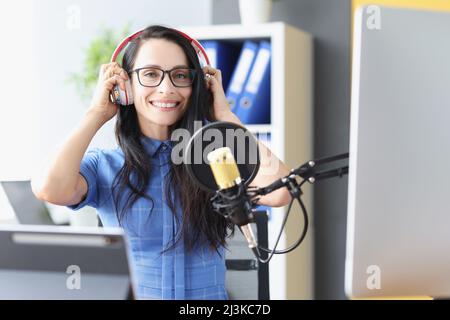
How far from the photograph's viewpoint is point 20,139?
12.3 ft

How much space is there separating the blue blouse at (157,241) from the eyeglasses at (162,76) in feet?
0.39

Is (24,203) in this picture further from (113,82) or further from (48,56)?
(48,56)

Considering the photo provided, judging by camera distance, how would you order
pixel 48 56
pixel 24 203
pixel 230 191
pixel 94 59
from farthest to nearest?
pixel 48 56, pixel 94 59, pixel 24 203, pixel 230 191

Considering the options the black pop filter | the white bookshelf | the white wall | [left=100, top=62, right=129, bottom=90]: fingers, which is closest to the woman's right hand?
[left=100, top=62, right=129, bottom=90]: fingers

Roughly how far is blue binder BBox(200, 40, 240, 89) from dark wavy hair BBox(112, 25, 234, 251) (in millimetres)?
1479

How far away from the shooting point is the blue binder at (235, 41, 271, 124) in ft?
9.68

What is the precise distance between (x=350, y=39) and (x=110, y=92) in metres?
1.88

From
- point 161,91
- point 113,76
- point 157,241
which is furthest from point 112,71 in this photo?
point 157,241

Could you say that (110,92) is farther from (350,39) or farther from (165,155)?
(350,39)

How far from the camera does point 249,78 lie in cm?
296

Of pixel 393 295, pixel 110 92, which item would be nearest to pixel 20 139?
pixel 110 92

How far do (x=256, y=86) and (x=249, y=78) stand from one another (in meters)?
0.04

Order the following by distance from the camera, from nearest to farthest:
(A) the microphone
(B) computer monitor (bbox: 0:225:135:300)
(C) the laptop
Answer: (B) computer monitor (bbox: 0:225:135:300) → (A) the microphone → (C) the laptop

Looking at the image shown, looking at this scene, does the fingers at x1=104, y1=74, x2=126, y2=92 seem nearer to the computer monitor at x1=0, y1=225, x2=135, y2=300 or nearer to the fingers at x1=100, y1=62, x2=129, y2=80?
the fingers at x1=100, y1=62, x2=129, y2=80
